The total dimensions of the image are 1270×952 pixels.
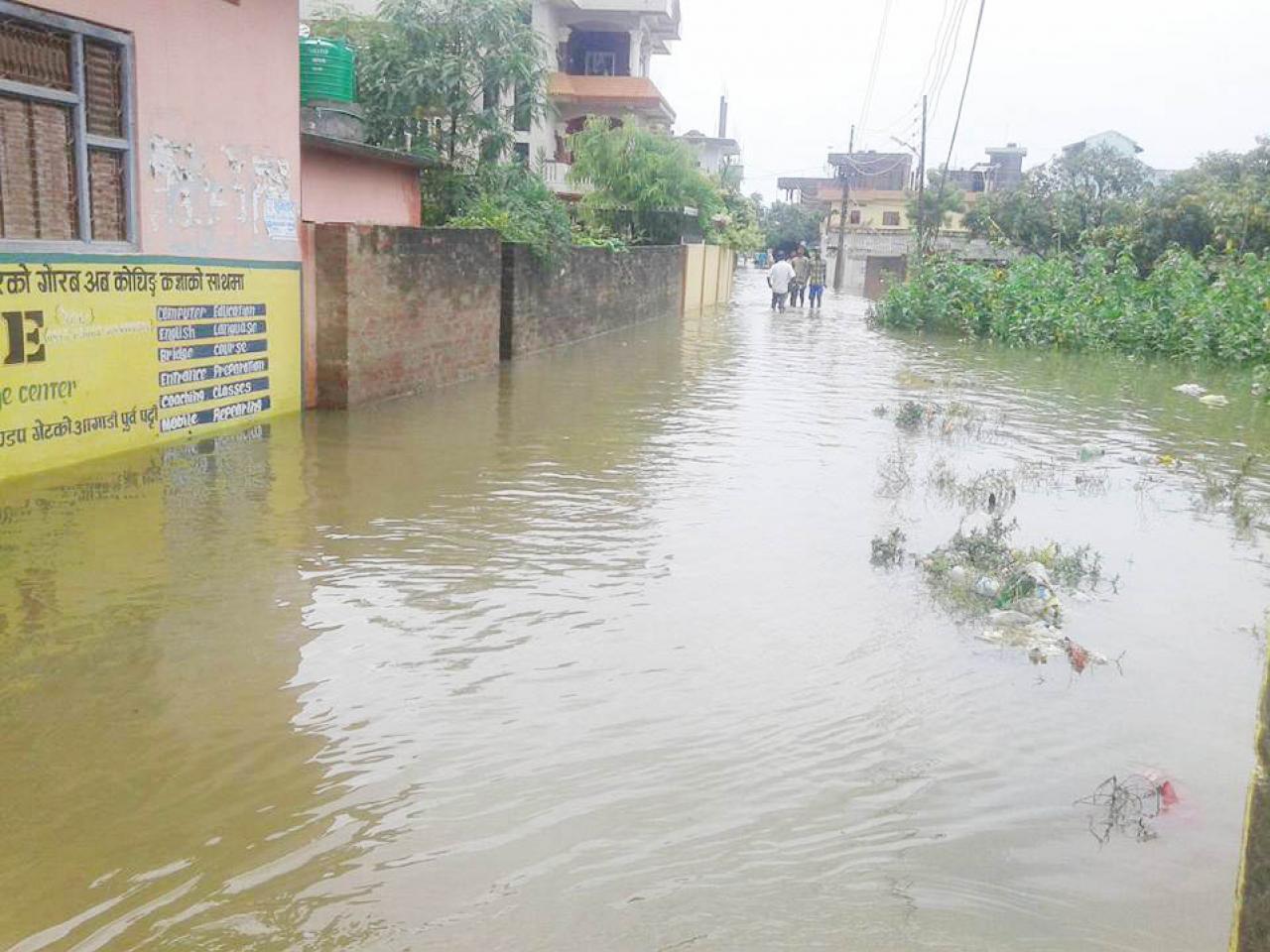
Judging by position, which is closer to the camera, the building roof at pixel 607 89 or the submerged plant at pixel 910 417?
the submerged plant at pixel 910 417

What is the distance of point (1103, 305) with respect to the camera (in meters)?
22.0

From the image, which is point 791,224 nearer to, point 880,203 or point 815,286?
point 880,203

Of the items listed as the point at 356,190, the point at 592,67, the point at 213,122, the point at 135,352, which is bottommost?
the point at 135,352

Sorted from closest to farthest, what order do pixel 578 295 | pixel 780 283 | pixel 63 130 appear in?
1. pixel 63 130
2. pixel 578 295
3. pixel 780 283

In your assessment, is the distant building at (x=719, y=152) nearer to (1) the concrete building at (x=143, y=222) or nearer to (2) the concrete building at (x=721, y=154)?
(2) the concrete building at (x=721, y=154)

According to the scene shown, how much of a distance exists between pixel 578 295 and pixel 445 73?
166 inches

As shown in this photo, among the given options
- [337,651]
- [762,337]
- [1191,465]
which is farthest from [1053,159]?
[337,651]

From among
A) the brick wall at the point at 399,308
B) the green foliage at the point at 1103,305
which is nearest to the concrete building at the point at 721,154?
the green foliage at the point at 1103,305

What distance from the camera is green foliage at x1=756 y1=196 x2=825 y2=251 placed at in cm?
8144

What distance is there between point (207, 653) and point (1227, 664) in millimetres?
4566

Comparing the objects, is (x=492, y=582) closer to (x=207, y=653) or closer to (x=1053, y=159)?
(x=207, y=653)

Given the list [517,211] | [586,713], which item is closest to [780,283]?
[517,211]

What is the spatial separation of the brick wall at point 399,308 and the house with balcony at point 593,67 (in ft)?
74.6

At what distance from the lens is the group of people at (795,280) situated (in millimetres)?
31078
